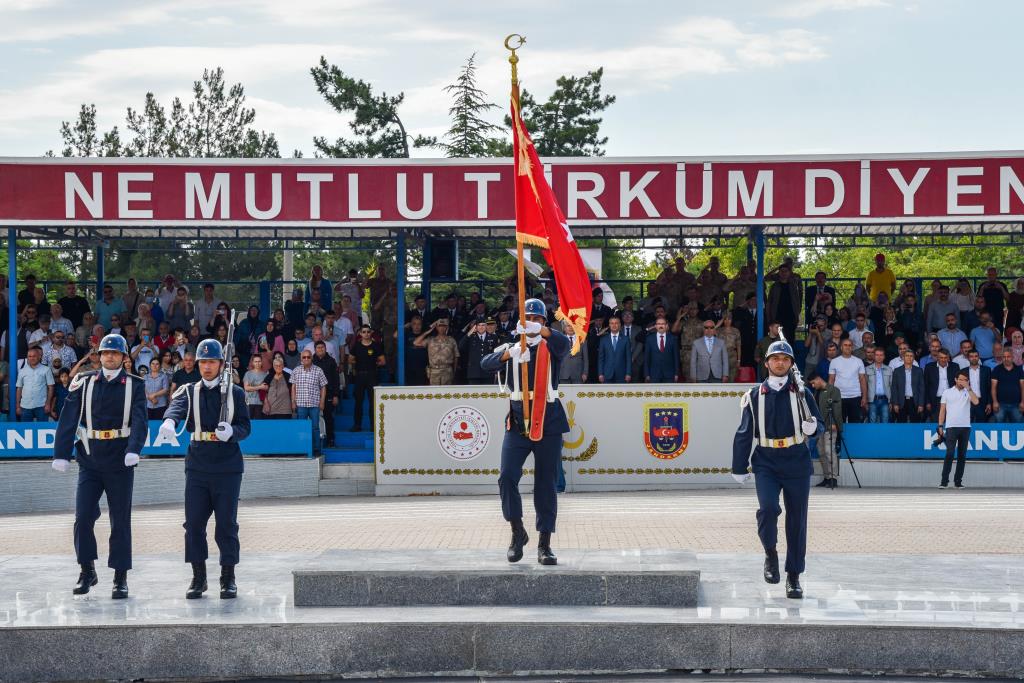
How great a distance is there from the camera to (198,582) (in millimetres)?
9258

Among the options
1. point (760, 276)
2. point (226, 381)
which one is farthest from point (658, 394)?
point (226, 381)

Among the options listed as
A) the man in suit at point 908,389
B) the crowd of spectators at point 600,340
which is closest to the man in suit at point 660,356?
the crowd of spectators at point 600,340

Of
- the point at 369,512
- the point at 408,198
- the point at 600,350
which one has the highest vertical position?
the point at 408,198

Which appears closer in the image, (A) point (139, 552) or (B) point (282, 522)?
(A) point (139, 552)

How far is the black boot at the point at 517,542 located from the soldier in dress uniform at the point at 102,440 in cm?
271

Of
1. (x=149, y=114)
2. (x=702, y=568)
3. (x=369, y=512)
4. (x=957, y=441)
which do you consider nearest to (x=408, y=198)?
(x=369, y=512)

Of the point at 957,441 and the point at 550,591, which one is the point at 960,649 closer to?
the point at 550,591

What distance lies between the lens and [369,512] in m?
16.9

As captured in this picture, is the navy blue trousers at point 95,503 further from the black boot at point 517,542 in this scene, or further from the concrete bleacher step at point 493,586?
the black boot at point 517,542

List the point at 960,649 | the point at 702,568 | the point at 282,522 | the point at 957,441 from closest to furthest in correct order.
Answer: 1. the point at 960,649
2. the point at 702,568
3. the point at 282,522
4. the point at 957,441

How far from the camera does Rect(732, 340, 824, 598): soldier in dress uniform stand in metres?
9.24

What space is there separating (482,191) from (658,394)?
392 cm

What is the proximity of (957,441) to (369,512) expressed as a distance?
8.40 meters

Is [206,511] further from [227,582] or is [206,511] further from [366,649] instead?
[366,649]
